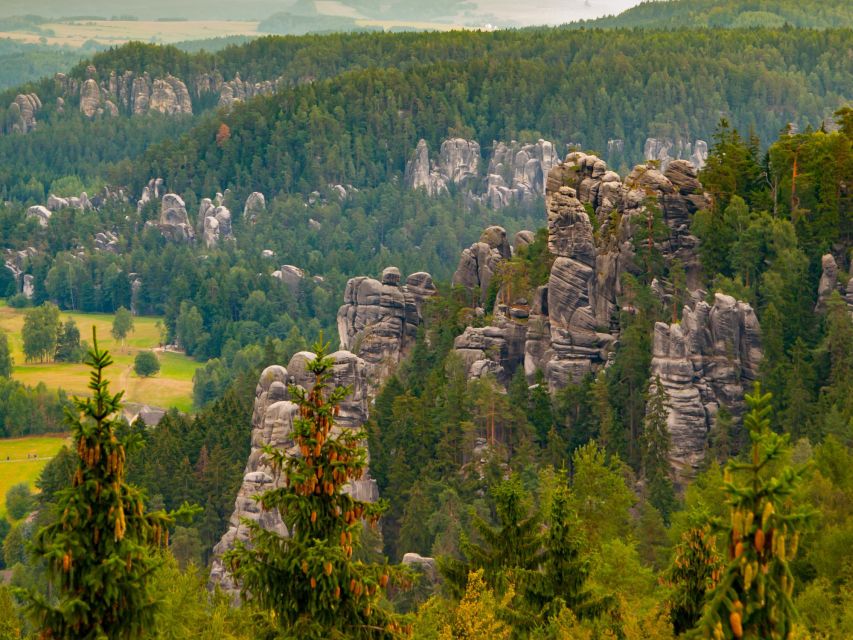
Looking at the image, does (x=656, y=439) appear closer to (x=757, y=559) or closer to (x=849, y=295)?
(x=849, y=295)

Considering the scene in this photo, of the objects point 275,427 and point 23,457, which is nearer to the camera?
point 275,427

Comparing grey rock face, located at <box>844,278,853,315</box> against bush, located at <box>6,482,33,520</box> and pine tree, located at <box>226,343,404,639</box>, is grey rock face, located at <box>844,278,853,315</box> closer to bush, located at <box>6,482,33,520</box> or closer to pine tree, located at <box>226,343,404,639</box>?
pine tree, located at <box>226,343,404,639</box>

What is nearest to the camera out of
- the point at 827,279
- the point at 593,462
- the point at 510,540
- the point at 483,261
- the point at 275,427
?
the point at 510,540

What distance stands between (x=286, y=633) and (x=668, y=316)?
2682 inches

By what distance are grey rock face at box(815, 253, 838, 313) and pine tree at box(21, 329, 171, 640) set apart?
228 feet

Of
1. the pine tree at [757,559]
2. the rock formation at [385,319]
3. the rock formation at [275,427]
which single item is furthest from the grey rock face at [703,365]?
the pine tree at [757,559]

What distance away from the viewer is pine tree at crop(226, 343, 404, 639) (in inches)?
1240

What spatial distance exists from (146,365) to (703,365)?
11198cm

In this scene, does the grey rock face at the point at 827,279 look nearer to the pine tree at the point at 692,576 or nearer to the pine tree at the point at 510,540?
the pine tree at the point at 510,540

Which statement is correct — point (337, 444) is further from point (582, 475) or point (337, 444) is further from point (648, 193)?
point (648, 193)

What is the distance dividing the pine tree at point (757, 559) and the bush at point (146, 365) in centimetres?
17157

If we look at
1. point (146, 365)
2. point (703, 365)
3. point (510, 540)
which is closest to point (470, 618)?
point (510, 540)

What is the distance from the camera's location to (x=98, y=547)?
28.1 metres

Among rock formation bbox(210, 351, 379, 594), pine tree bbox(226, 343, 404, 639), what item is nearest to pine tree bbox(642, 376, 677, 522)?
rock formation bbox(210, 351, 379, 594)
